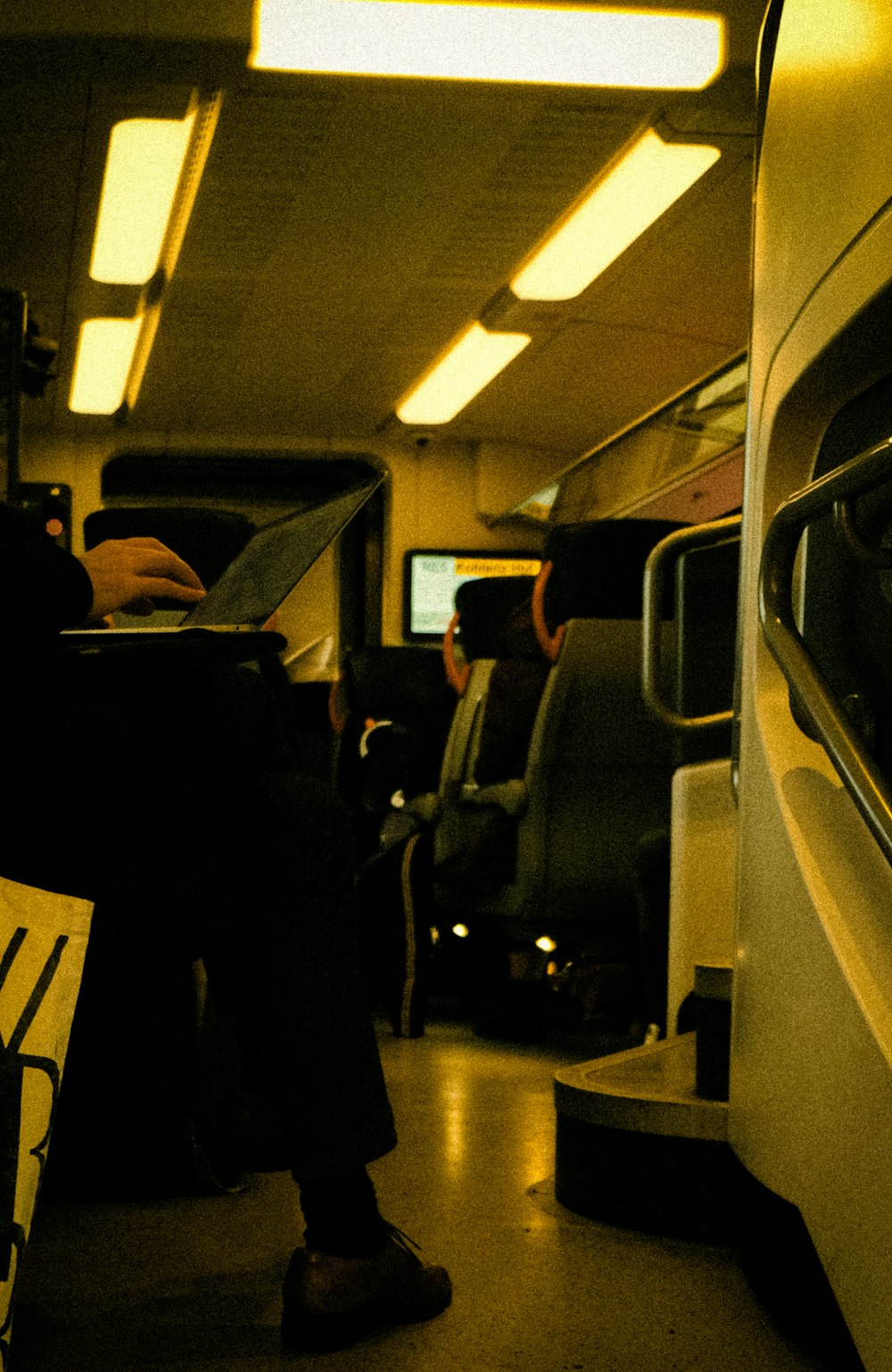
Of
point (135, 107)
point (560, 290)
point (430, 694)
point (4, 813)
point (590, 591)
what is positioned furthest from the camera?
point (560, 290)

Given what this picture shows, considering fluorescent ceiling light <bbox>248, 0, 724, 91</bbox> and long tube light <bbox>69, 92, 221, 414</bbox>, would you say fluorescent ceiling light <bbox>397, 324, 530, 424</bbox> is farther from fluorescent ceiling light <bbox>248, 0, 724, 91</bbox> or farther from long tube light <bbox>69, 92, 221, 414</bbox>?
fluorescent ceiling light <bbox>248, 0, 724, 91</bbox>

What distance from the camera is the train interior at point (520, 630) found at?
5.50 ft

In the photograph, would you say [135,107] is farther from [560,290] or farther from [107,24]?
[560,290]

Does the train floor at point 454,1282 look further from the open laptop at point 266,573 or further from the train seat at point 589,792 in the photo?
the train seat at point 589,792

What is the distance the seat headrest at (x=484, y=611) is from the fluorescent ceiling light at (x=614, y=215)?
181cm

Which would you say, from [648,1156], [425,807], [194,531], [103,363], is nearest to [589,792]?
[425,807]

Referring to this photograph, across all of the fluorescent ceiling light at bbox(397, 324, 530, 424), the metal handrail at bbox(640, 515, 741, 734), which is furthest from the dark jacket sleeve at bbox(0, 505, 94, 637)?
the fluorescent ceiling light at bbox(397, 324, 530, 424)

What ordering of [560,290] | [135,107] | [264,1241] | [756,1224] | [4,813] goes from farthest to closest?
1. [560,290]
2. [135,107]
3. [264,1241]
4. [756,1224]
5. [4,813]

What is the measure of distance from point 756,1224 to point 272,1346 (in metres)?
0.67

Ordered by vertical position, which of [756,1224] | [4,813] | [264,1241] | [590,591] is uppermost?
[590,591]

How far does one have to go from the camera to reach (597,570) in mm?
4508

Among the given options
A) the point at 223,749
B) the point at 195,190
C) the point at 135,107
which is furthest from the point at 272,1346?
the point at 195,190

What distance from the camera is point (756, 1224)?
1.93 metres

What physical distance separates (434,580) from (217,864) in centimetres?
900
